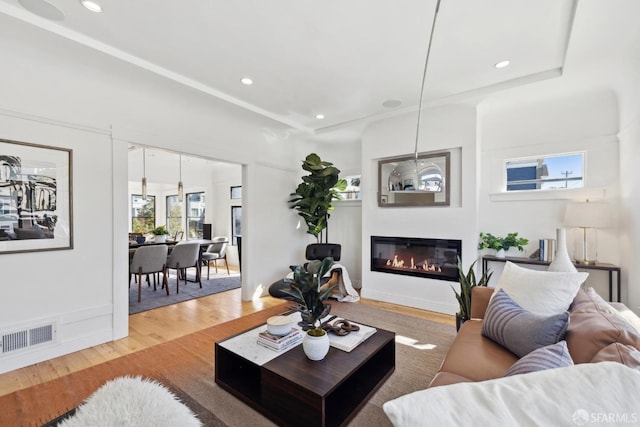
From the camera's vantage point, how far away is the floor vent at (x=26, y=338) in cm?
237

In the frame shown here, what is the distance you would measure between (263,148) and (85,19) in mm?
2709

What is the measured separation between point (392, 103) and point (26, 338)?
4.53m

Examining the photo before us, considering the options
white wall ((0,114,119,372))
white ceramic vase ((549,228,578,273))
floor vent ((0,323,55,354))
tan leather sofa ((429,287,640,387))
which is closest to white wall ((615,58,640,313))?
white ceramic vase ((549,228,578,273))

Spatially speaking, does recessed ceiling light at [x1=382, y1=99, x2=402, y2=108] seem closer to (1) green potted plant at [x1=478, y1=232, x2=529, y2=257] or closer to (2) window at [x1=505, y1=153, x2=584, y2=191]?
(2) window at [x1=505, y1=153, x2=584, y2=191]

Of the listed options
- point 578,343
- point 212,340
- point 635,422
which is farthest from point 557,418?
point 212,340

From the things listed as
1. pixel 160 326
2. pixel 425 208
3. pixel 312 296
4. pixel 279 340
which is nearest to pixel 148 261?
pixel 160 326

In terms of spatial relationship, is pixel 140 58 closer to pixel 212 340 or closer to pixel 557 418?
pixel 212 340

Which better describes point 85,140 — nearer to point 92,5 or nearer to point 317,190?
point 92,5

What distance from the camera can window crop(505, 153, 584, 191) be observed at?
11.3ft

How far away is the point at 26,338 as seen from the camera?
2.47m

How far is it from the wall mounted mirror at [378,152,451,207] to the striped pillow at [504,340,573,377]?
56.9 inches

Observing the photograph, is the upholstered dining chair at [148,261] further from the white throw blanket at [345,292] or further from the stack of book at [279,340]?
the stack of book at [279,340]

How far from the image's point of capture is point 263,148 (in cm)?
466

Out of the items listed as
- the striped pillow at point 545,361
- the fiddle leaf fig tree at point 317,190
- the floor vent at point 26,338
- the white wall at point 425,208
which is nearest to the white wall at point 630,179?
the white wall at point 425,208
